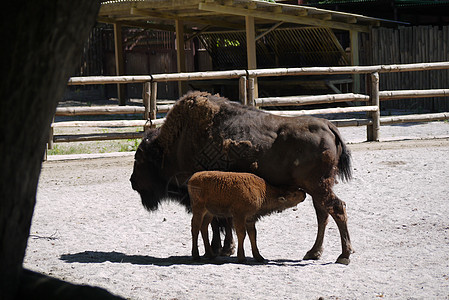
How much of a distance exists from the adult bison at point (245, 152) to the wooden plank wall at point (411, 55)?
41.0 feet

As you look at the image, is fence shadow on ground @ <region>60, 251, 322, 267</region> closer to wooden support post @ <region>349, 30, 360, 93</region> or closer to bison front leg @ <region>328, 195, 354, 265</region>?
bison front leg @ <region>328, 195, 354, 265</region>

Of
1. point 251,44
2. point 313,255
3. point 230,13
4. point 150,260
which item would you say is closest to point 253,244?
point 313,255

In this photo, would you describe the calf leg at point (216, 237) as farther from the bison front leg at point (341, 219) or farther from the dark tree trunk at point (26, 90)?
the dark tree trunk at point (26, 90)

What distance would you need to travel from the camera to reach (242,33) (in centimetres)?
2125

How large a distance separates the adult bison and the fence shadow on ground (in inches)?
11.1

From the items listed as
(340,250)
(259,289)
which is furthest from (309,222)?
(259,289)

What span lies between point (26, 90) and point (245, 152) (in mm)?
4228

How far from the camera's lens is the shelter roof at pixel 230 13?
51.4 ft

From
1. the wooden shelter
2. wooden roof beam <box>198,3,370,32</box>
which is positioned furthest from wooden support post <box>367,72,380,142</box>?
wooden roof beam <box>198,3,370,32</box>

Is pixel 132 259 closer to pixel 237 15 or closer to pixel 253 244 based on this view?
pixel 253 244

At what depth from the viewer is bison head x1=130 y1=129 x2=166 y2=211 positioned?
6.61 meters

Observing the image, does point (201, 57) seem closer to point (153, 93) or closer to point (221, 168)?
point (153, 93)

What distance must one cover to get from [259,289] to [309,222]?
8.32 ft

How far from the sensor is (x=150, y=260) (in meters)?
6.00
